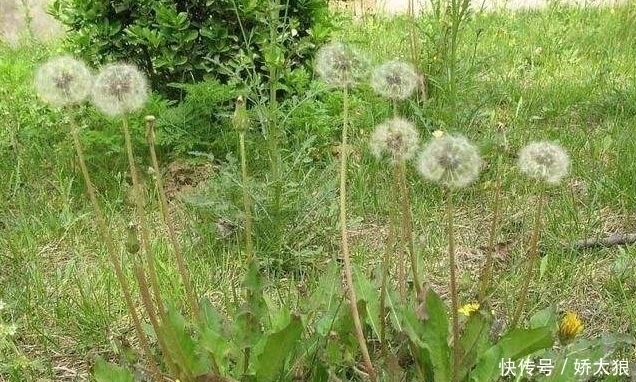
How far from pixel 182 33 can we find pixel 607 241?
6.48 feet

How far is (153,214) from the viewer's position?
10.1 ft

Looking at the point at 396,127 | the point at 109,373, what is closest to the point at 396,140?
the point at 396,127

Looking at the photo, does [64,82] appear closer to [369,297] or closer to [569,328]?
[369,297]

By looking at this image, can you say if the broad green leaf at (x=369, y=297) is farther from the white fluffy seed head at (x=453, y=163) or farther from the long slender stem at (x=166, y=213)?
the white fluffy seed head at (x=453, y=163)

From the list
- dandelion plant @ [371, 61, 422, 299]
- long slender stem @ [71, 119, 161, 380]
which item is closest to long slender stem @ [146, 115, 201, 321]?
long slender stem @ [71, 119, 161, 380]

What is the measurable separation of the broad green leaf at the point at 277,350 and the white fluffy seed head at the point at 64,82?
631 mm

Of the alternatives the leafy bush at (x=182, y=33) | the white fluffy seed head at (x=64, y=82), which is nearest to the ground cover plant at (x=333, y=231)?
the white fluffy seed head at (x=64, y=82)

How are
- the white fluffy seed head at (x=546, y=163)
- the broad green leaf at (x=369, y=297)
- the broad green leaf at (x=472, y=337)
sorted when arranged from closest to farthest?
the white fluffy seed head at (x=546, y=163) < the broad green leaf at (x=472, y=337) < the broad green leaf at (x=369, y=297)

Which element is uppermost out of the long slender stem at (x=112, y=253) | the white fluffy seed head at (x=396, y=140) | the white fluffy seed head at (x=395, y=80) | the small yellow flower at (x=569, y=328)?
the white fluffy seed head at (x=395, y=80)

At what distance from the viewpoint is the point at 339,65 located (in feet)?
5.41

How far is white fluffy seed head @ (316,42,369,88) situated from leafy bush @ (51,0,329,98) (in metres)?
1.66

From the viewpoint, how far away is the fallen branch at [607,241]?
2711 mm

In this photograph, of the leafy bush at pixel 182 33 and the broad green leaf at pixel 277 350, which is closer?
the broad green leaf at pixel 277 350

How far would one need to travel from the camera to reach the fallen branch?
271 cm
